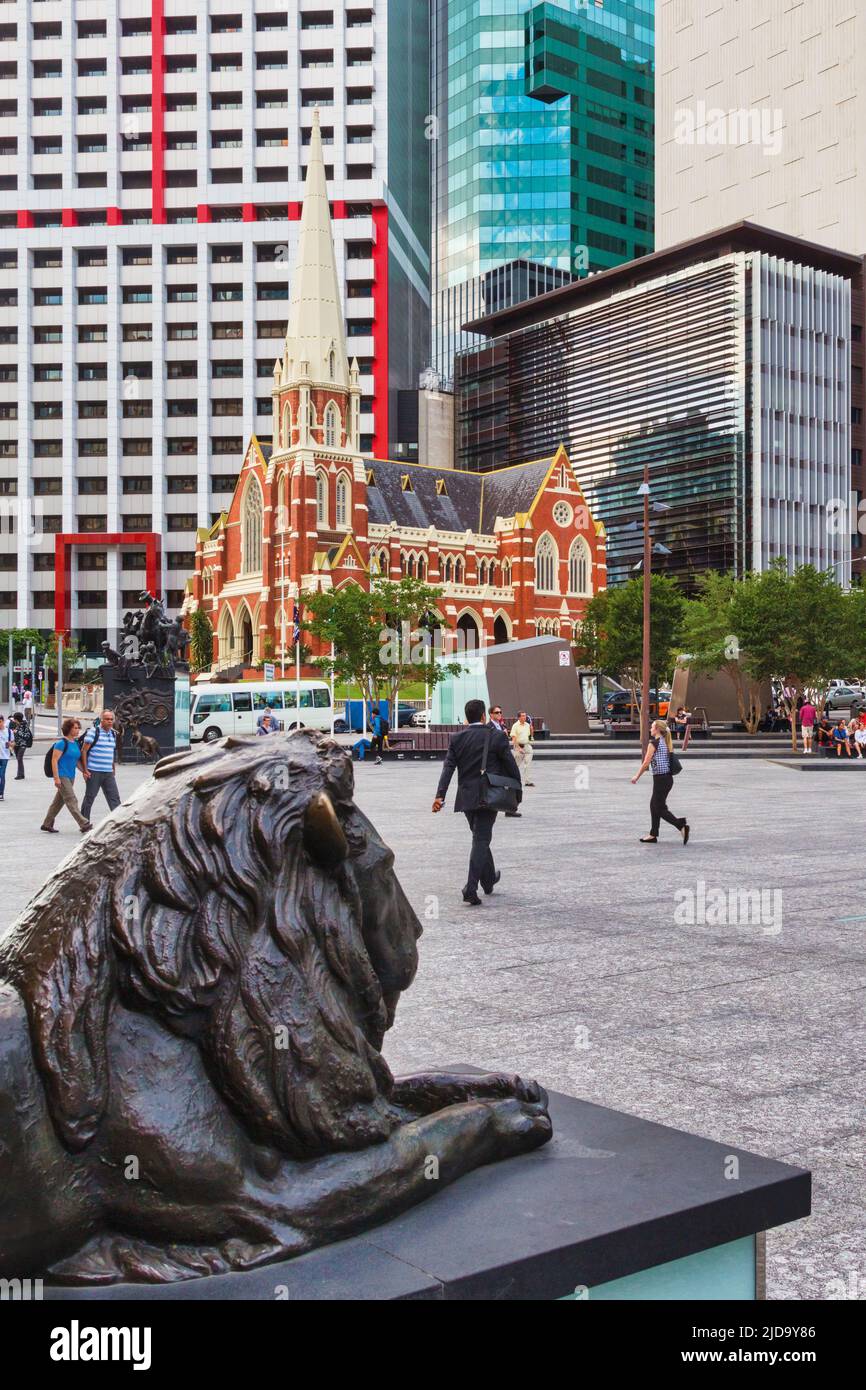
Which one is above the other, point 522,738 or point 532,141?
point 532,141

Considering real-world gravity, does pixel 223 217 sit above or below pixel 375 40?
below

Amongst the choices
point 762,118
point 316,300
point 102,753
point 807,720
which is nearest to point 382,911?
point 102,753

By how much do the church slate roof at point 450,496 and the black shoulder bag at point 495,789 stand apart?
69.9m

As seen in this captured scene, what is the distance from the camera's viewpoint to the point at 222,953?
2.10 meters

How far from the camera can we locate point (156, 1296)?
79.7 inches

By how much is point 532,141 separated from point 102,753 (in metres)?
107

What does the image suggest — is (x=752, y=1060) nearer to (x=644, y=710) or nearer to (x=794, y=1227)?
(x=794, y=1227)

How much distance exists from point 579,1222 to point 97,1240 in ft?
3.12

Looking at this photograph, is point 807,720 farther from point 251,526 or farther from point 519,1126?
point 251,526

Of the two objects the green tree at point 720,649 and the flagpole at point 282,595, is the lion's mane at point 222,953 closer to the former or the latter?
the green tree at point 720,649

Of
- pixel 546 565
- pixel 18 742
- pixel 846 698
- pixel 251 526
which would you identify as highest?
pixel 251 526

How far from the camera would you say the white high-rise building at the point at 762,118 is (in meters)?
91.2

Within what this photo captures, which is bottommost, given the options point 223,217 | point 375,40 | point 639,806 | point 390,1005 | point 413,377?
point 639,806

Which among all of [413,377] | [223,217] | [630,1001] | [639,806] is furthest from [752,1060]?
[413,377]
